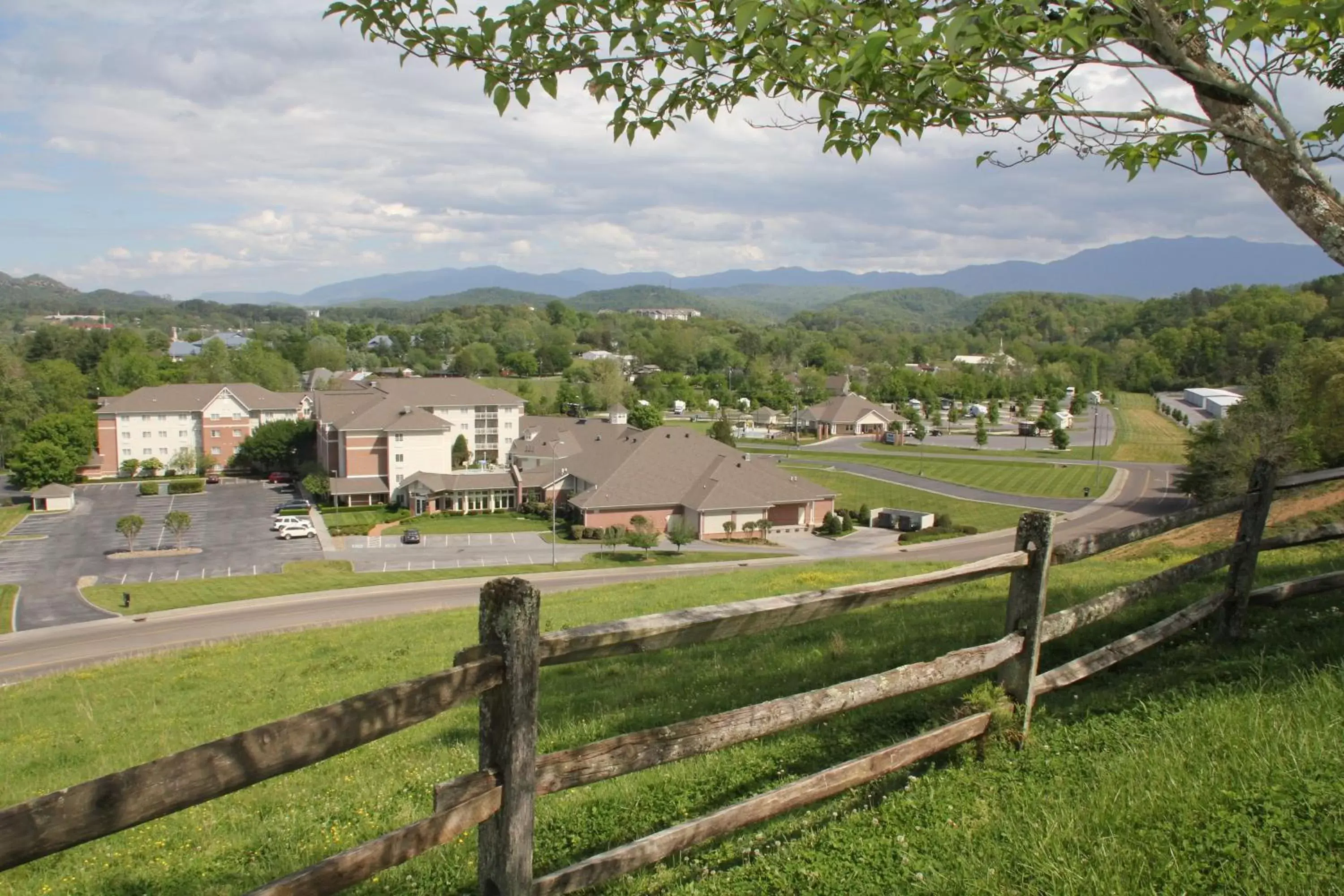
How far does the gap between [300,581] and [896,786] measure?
3915cm

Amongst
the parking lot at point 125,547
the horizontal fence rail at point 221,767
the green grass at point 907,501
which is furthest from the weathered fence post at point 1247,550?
the green grass at point 907,501

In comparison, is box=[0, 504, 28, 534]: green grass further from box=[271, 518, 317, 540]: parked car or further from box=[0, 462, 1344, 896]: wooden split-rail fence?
box=[0, 462, 1344, 896]: wooden split-rail fence

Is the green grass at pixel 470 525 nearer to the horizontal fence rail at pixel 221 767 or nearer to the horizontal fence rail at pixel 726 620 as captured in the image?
the horizontal fence rail at pixel 726 620

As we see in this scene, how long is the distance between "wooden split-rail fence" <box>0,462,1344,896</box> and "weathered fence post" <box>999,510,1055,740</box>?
0.01 metres

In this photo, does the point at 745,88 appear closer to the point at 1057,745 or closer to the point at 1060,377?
the point at 1057,745

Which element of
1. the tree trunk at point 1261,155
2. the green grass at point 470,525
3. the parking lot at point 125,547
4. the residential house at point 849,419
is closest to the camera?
the tree trunk at point 1261,155

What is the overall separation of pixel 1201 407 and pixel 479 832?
134116mm

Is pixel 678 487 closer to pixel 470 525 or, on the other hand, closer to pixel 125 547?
pixel 470 525

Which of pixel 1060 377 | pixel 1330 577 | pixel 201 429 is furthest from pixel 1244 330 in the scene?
pixel 1330 577

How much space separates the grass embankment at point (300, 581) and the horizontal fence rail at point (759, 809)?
1391 inches

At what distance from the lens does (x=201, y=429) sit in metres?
78.9

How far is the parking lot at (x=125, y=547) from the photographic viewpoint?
39438mm

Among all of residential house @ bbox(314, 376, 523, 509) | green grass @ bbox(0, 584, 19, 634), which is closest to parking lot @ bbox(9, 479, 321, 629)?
green grass @ bbox(0, 584, 19, 634)

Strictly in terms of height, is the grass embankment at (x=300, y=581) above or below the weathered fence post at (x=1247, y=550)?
below
